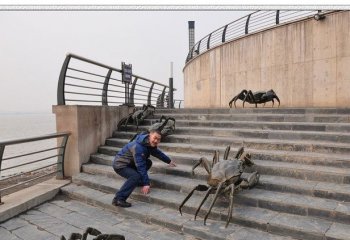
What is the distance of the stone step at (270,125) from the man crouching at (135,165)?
109 inches

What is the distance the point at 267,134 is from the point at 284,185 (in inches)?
80.3

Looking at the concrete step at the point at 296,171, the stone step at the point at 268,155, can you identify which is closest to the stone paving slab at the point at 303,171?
the concrete step at the point at 296,171

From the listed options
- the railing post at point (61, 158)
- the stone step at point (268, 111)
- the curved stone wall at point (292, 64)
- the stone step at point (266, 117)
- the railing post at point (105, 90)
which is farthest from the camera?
the curved stone wall at point (292, 64)

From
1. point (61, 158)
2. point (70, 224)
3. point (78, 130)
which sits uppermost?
point (78, 130)

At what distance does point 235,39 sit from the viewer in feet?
42.4

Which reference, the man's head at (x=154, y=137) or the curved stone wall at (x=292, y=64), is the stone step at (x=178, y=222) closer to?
the man's head at (x=154, y=137)

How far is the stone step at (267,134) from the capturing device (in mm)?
5961

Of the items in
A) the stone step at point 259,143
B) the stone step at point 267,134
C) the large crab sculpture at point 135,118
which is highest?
the large crab sculpture at point 135,118

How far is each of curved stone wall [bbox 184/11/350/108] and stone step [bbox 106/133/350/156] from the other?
14.4ft

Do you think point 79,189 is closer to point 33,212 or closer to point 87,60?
point 33,212

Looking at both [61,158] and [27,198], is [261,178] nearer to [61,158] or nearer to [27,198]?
[27,198]

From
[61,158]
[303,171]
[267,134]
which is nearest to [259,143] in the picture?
[267,134]

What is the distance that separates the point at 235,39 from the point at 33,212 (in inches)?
408

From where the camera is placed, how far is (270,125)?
7090 millimetres
